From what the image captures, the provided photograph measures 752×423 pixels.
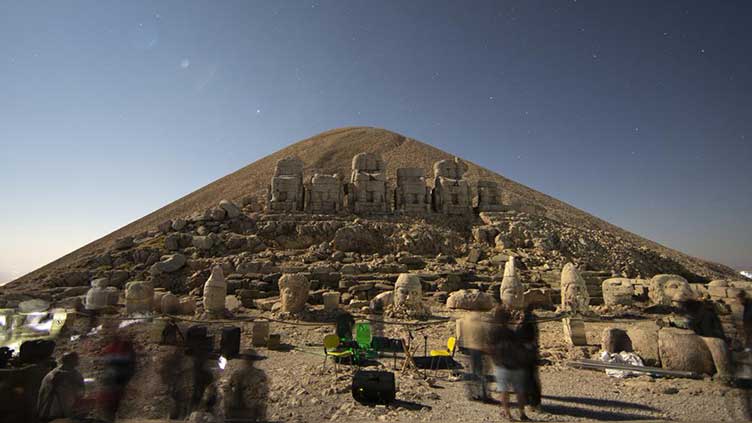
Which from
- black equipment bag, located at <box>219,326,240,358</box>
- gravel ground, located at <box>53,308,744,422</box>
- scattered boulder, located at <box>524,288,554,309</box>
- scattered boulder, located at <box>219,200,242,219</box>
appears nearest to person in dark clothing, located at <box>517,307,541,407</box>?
gravel ground, located at <box>53,308,744,422</box>

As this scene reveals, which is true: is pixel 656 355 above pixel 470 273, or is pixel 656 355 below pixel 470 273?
below

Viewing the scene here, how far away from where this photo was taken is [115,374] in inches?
205

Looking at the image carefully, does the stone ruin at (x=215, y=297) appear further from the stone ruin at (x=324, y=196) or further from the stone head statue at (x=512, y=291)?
the stone ruin at (x=324, y=196)

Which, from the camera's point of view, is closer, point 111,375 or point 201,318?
point 111,375

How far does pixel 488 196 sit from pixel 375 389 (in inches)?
677

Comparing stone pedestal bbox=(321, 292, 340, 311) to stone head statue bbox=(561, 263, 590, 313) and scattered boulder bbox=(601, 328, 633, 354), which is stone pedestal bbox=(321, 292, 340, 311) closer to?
stone head statue bbox=(561, 263, 590, 313)

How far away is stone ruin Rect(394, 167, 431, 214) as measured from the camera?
20391 millimetres

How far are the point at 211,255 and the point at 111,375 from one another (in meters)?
11.1

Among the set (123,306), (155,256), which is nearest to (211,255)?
(155,256)

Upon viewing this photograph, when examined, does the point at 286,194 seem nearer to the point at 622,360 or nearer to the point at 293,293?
the point at 293,293

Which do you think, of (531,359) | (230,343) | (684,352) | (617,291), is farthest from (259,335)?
(617,291)

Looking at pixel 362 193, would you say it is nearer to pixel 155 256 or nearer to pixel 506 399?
pixel 155 256

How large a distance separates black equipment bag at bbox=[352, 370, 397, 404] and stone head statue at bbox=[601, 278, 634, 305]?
33.3 ft

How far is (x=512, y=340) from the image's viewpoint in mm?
5070
